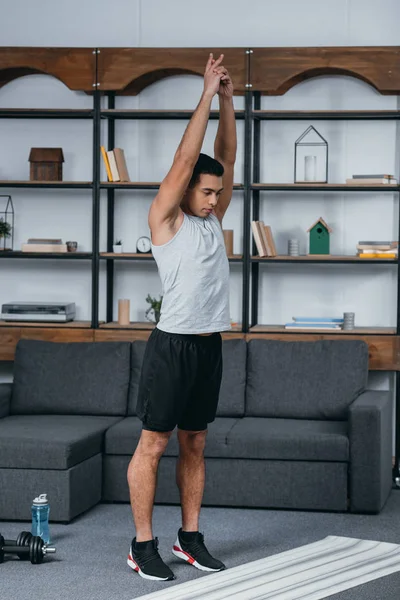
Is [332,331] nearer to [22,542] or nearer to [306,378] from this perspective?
[306,378]

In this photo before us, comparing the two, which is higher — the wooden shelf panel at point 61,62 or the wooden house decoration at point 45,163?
the wooden shelf panel at point 61,62

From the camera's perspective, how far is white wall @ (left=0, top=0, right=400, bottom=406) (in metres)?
5.74

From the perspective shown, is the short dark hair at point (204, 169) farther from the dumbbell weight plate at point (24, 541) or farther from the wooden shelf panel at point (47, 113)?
the wooden shelf panel at point (47, 113)

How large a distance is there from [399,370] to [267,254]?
974 mm

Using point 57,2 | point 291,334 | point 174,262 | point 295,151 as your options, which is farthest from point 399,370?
point 57,2

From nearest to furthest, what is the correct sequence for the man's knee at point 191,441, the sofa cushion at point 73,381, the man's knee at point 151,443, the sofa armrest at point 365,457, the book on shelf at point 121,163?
the man's knee at point 151,443 < the man's knee at point 191,441 < the sofa armrest at point 365,457 < the sofa cushion at point 73,381 < the book on shelf at point 121,163

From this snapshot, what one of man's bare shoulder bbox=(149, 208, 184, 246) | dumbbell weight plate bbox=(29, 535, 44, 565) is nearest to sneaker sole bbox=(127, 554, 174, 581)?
dumbbell weight plate bbox=(29, 535, 44, 565)

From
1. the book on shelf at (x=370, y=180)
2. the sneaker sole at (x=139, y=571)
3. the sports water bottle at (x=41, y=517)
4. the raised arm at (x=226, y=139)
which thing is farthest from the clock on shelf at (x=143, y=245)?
the sneaker sole at (x=139, y=571)

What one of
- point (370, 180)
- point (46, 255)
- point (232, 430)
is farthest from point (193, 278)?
point (46, 255)

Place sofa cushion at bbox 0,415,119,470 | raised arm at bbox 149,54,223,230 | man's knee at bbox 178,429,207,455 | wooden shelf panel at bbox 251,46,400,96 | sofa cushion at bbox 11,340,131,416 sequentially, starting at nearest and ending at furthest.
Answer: raised arm at bbox 149,54,223,230, man's knee at bbox 178,429,207,455, sofa cushion at bbox 0,415,119,470, sofa cushion at bbox 11,340,131,416, wooden shelf panel at bbox 251,46,400,96

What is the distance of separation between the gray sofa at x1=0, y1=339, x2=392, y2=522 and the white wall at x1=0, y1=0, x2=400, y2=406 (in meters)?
0.68

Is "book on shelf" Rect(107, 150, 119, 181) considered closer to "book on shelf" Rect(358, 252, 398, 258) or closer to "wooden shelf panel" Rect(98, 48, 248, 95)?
"wooden shelf panel" Rect(98, 48, 248, 95)

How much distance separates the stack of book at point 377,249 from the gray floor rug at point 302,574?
6.18ft

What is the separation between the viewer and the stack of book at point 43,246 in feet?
18.8
